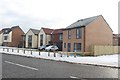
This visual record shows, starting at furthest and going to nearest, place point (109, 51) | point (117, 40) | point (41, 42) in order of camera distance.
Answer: point (41, 42) < point (117, 40) < point (109, 51)

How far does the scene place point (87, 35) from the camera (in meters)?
34.3

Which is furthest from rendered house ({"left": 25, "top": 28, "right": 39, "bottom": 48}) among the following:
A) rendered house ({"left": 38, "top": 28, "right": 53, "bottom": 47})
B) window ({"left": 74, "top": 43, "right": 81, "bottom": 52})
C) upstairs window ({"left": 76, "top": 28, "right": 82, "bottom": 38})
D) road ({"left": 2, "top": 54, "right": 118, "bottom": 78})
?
road ({"left": 2, "top": 54, "right": 118, "bottom": 78})

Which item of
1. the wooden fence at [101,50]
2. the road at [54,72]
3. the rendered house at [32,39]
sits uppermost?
the rendered house at [32,39]

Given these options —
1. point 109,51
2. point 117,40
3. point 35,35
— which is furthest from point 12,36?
point 109,51

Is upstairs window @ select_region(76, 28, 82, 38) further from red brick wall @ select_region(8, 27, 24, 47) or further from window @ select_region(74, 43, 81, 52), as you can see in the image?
red brick wall @ select_region(8, 27, 24, 47)

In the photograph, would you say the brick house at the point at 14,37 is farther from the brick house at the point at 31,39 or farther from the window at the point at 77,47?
the window at the point at 77,47

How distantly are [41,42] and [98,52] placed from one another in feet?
102

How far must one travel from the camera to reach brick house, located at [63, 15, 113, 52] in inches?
1348

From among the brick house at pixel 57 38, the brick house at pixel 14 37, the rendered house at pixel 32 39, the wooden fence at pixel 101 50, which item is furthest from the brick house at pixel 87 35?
the brick house at pixel 14 37

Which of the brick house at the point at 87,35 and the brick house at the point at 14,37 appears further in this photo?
the brick house at the point at 14,37

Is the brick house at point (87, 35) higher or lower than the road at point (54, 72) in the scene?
higher

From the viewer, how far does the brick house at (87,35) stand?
112 feet

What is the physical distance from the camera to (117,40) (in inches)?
2104

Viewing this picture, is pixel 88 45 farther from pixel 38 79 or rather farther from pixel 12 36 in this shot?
pixel 12 36
